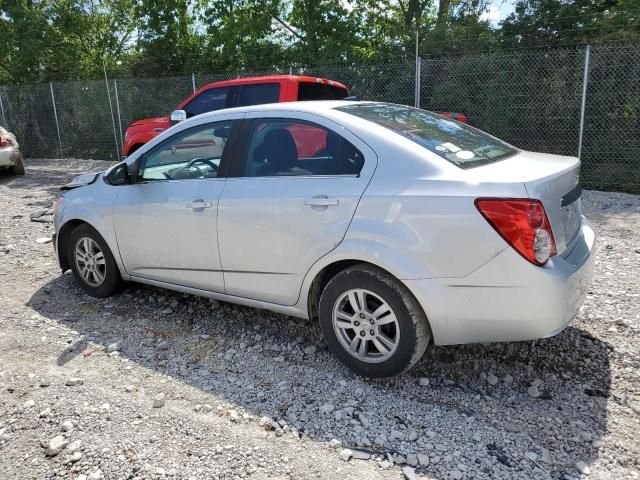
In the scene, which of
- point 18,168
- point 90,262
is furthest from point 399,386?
point 18,168

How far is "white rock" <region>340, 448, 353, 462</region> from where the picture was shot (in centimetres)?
266

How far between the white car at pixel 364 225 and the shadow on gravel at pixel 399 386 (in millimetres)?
296

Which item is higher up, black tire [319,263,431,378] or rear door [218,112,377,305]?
rear door [218,112,377,305]

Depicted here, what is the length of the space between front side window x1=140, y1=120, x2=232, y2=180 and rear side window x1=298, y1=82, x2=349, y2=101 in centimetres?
413

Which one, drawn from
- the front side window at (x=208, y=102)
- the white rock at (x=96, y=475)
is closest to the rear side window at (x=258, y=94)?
the front side window at (x=208, y=102)

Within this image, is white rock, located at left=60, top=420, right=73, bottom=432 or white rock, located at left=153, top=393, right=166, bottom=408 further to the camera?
white rock, located at left=153, top=393, right=166, bottom=408

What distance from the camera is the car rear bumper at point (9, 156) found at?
11812mm

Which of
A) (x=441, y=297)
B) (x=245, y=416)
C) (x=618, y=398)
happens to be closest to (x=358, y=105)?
(x=441, y=297)

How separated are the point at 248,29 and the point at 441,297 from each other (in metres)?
14.0

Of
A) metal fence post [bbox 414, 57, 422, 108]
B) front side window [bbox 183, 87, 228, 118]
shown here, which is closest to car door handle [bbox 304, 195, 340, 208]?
front side window [bbox 183, 87, 228, 118]

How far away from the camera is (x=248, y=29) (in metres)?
15.2

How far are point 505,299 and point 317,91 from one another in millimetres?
6075

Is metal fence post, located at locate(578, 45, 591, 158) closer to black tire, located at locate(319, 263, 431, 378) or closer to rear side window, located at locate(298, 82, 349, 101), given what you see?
rear side window, located at locate(298, 82, 349, 101)

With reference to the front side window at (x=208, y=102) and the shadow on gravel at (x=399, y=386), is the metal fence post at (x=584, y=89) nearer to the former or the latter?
the front side window at (x=208, y=102)
